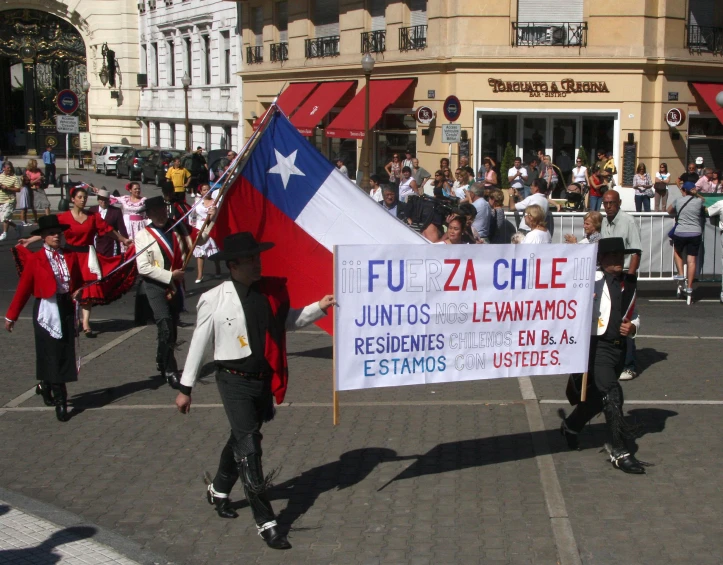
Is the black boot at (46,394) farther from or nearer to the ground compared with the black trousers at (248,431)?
nearer to the ground

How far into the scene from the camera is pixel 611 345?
6.95 metres

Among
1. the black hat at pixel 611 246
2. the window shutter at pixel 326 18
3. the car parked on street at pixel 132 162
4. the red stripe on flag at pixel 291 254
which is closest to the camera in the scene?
the black hat at pixel 611 246

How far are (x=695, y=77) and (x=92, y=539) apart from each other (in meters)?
25.0

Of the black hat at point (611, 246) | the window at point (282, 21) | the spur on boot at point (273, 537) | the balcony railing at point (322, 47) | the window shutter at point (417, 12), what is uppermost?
the window at point (282, 21)

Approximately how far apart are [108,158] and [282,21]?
37.2 ft

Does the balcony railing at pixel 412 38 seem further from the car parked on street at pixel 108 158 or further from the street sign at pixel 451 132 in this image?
the car parked on street at pixel 108 158

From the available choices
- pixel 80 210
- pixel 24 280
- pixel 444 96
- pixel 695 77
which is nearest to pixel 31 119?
pixel 444 96

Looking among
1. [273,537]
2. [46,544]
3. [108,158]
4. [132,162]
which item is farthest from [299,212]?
[108,158]

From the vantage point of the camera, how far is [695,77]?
27.1m

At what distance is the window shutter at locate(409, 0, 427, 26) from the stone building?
1313cm

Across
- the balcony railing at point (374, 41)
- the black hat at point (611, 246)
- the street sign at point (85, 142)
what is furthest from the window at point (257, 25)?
the black hat at point (611, 246)

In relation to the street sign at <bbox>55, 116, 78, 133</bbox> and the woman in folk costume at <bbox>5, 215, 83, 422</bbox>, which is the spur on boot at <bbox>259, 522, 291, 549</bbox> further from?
the street sign at <bbox>55, 116, 78, 133</bbox>

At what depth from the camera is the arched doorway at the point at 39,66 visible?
48.0 metres

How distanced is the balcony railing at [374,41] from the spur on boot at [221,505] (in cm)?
2578
